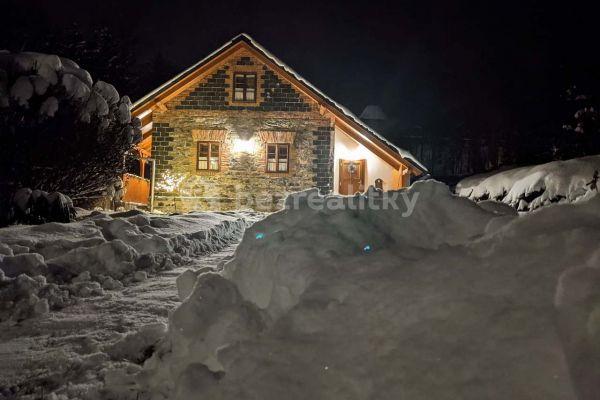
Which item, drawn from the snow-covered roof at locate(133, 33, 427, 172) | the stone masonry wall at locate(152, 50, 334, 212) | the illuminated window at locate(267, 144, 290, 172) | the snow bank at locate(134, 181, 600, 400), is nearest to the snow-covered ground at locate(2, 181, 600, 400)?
the snow bank at locate(134, 181, 600, 400)

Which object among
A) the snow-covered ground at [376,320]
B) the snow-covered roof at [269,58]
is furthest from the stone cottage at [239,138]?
the snow-covered ground at [376,320]

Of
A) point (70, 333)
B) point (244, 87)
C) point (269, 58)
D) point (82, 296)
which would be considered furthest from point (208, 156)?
point (70, 333)

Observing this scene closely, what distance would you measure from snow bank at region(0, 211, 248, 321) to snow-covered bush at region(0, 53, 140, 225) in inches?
88.0

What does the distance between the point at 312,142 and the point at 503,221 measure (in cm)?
1202

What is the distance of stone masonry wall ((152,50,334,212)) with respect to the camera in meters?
14.3

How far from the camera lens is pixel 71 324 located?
3316 mm

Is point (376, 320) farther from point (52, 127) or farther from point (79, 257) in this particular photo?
point (52, 127)

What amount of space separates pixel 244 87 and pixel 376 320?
13625 millimetres

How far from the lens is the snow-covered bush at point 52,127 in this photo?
7.19 meters

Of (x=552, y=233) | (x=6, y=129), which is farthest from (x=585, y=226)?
(x=6, y=129)

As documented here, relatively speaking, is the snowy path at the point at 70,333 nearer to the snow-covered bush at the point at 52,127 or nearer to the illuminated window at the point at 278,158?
the snow-covered bush at the point at 52,127

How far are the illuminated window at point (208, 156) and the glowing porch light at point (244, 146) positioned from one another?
745 millimetres

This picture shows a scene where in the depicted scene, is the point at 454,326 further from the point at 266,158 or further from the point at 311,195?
the point at 266,158

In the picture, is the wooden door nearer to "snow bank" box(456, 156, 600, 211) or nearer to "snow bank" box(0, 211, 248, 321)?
"snow bank" box(456, 156, 600, 211)
